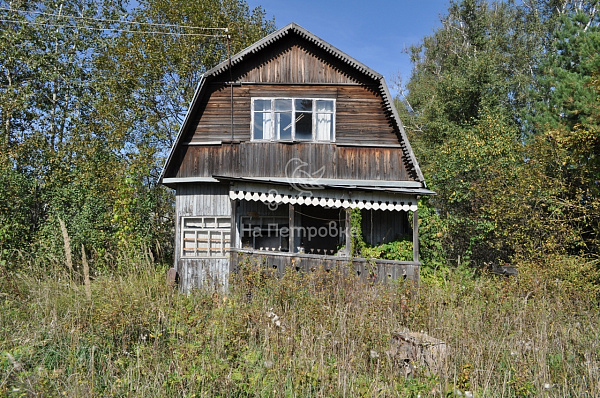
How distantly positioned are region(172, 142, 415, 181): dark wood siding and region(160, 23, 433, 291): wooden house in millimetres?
31

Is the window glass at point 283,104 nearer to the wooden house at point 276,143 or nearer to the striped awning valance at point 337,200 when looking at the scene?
the wooden house at point 276,143

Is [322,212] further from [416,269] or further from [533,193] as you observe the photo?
[533,193]

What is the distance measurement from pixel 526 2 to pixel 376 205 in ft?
80.2

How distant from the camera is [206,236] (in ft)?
38.2

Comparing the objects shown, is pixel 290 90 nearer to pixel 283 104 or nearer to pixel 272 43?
pixel 283 104

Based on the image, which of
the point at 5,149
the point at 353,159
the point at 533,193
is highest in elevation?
the point at 5,149

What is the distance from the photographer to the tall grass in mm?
4012

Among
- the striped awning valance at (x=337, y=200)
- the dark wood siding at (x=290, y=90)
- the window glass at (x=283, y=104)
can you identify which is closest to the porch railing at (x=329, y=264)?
the striped awning valance at (x=337, y=200)

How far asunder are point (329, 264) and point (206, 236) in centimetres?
426

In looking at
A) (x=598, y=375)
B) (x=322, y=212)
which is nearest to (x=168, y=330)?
(x=598, y=375)

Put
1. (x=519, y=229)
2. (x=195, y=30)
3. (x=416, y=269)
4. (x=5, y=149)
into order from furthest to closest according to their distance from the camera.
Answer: (x=195, y=30)
(x=5, y=149)
(x=519, y=229)
(x=416, y=269)

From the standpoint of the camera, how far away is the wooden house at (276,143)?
1148cm

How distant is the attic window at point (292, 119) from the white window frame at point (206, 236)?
2.91m

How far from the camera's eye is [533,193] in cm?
1138
